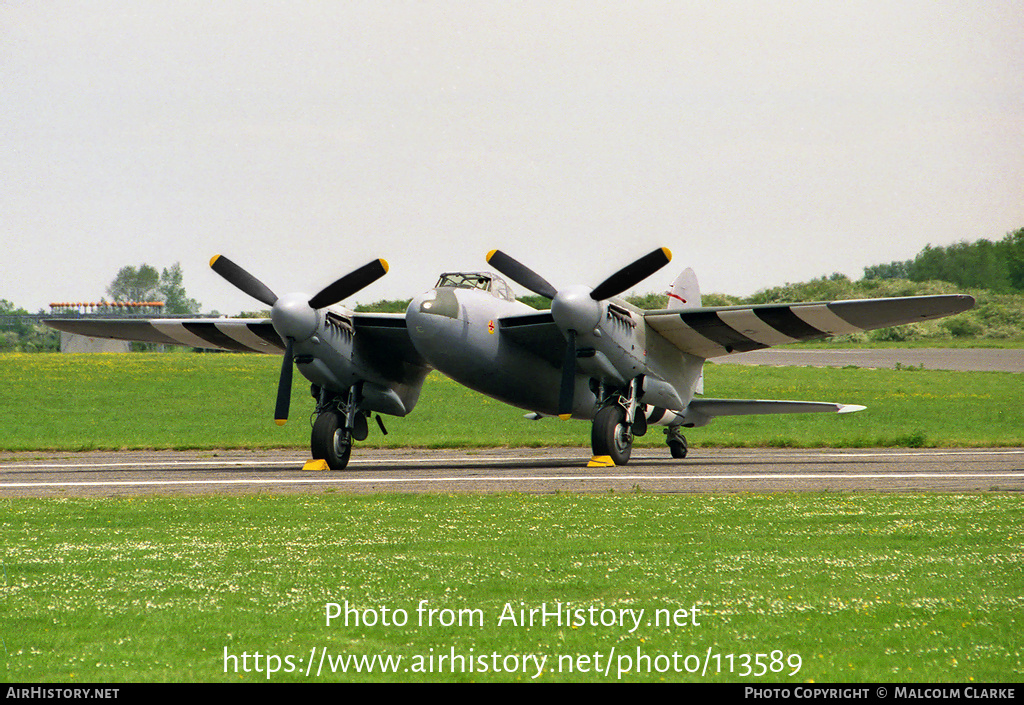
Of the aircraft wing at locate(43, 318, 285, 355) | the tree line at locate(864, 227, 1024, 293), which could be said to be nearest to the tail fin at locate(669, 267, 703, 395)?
the aircraft wing at locate(43, 318, 285, 355)

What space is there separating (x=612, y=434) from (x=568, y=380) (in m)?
2.01

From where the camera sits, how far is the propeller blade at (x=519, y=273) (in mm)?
24328

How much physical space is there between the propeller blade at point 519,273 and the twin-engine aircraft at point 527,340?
0.03 meters

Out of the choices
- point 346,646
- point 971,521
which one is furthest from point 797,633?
point 971,521

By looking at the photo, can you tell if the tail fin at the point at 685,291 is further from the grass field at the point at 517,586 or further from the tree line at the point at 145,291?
the tree line at the point at 145,291

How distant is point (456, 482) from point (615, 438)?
18.9 ft

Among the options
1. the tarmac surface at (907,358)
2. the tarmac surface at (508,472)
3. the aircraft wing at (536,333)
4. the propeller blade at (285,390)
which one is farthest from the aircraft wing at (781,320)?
the tarmac surface at (907,358)

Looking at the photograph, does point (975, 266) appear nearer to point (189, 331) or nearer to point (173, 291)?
point (189, 331)

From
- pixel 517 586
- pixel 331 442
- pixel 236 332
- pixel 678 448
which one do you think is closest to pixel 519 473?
pixel 331 442

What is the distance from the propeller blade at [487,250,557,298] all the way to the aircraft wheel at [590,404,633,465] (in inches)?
124

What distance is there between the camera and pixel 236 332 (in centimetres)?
2695

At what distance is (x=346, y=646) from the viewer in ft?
21.8

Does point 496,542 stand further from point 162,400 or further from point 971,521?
point 162,400

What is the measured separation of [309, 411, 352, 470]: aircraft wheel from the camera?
23.6 metres
